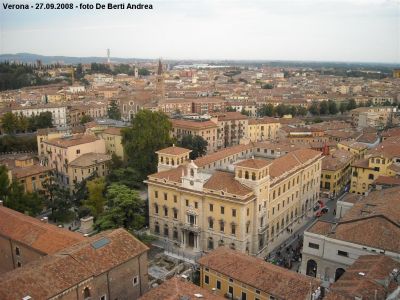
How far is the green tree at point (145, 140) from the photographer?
189ft

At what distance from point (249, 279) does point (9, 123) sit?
67.0 m

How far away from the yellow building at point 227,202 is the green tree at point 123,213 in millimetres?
2639

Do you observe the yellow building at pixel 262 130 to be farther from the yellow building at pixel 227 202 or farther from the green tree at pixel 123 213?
the green tree at pixel 123 213

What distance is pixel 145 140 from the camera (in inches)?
2314

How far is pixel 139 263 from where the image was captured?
2842cm

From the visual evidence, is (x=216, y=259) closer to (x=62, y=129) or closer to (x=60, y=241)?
(x=60, y=241)

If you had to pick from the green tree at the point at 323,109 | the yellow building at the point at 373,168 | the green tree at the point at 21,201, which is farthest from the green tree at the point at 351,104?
the green tree at the point at 21,201

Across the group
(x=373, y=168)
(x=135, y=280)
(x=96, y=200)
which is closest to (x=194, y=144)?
(x=96, y=200)

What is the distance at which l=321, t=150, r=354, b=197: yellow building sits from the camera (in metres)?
55.1

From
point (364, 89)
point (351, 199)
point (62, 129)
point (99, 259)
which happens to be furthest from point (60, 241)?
point (364, 89)

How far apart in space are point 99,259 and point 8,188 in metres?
22.5

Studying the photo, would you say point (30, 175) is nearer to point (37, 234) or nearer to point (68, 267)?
point (37, 234)

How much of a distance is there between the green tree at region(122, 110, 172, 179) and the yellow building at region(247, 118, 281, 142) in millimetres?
29200

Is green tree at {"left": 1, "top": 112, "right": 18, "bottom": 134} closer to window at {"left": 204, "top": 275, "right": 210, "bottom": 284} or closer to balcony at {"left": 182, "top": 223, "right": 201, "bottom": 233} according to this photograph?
balcony at {"left": 182, "top": 223, "right": 201, "bottom": 233}
